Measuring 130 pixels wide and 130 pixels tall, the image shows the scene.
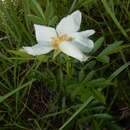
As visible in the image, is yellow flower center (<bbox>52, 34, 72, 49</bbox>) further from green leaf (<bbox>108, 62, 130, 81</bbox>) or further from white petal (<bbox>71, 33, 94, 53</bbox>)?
green leaf (<bbox>108, 62, 130, 81</bbox>)

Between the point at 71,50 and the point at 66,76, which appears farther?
the point at 66,76

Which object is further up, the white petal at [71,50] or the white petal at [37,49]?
the white petal at [37,49]

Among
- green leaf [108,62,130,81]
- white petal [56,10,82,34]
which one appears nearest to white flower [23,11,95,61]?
white petal [56,10,82,34]

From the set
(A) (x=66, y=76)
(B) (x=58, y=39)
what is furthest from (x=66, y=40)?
(A) (x=66, y=76)

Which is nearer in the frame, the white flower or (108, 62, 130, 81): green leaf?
the white flower

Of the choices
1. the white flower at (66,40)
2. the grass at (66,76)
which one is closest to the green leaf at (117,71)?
the grass at (66,76)

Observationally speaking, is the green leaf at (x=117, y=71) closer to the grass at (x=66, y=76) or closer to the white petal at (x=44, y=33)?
the grass at (x=66, y=76)

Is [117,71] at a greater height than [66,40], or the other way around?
[66,40]

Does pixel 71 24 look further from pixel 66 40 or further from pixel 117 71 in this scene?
pixel 117 71
